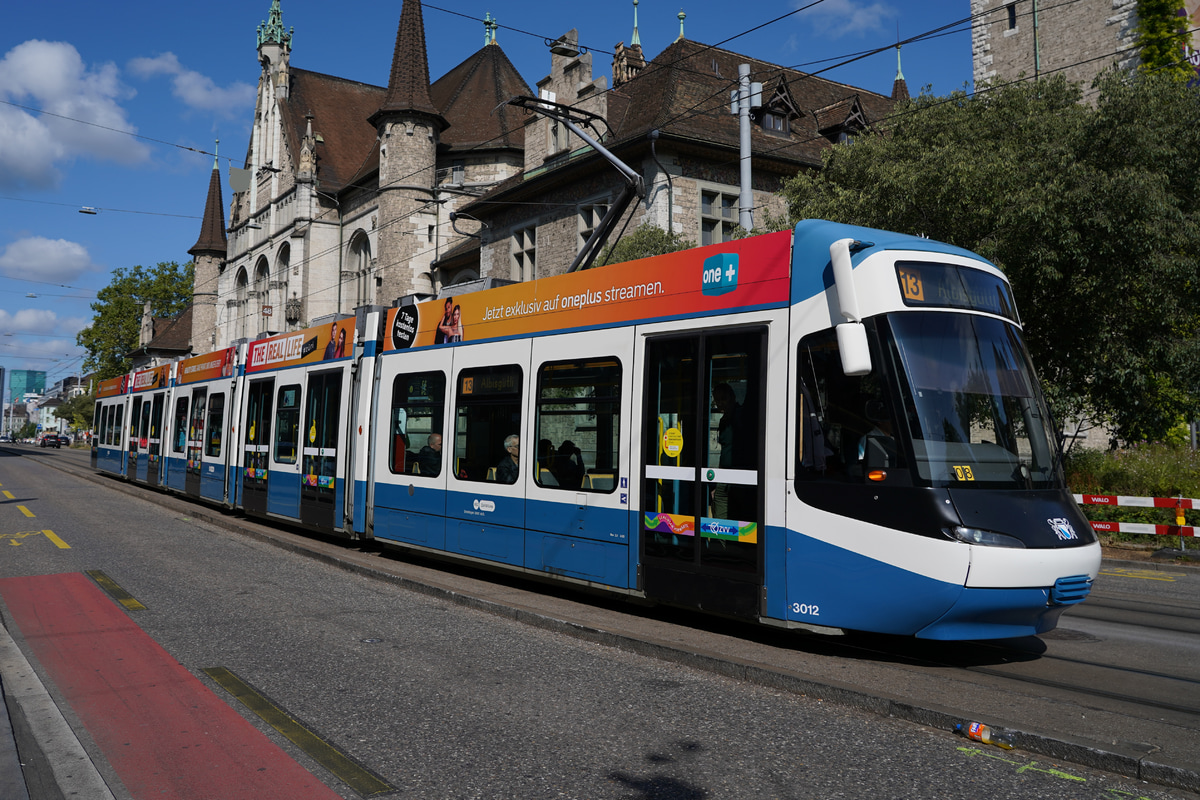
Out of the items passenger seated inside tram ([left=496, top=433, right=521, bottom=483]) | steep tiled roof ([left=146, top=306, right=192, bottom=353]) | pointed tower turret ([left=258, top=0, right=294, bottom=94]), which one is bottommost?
passenger seated inside tram ([left=496, top=433, right=521, bottom=483])

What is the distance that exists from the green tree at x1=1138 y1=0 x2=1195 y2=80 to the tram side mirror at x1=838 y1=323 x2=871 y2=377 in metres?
27.4

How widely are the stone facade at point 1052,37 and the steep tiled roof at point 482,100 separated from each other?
20492 mm

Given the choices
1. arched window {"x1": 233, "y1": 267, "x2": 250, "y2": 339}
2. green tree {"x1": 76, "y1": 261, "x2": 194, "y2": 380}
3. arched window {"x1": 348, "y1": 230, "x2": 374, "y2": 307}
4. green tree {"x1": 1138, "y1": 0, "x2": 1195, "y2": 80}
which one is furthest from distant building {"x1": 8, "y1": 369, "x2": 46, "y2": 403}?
green tree {"x1": 1138, "y1": 0, "x2": 1195, "y2": 80}

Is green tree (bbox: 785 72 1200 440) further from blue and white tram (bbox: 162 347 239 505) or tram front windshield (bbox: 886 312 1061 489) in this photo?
blue and white tram (bbox: 162 347 239 505)

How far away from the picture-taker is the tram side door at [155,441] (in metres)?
23.2

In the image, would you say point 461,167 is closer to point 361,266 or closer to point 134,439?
point 361,266

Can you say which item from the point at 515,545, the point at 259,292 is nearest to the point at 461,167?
the point at 259,292

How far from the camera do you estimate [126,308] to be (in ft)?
271

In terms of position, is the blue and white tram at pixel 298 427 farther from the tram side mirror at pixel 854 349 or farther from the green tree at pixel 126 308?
the green tree at pixel 126 308

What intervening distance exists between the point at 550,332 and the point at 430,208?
35.8 metres

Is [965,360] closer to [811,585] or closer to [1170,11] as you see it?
[811,585]

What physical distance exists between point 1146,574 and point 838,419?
348 inches

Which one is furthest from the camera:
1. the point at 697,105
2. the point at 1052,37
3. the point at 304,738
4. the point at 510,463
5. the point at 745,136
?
the point at 1052,37

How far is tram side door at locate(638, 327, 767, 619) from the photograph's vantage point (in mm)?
6852
